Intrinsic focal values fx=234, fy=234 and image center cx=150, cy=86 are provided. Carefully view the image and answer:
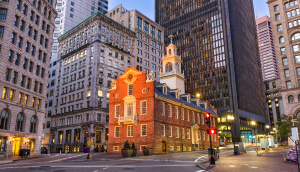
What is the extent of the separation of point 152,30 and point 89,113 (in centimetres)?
4735

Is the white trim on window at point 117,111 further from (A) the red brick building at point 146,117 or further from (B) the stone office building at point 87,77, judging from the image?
(B) the stone office building at point 87,77

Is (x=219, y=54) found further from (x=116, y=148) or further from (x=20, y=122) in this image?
(x=20, y=122)

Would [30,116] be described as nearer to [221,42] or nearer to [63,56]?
[63,56]

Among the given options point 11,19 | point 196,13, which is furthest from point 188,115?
point 196,13

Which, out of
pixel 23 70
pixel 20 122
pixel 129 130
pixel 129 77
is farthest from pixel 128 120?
pixel 23 70

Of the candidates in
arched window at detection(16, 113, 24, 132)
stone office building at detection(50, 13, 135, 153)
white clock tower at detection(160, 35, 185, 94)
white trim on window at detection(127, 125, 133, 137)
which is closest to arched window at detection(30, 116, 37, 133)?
arched window at detection(16, 113, 24, 132)

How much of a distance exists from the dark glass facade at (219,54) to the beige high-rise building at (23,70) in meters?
86.8

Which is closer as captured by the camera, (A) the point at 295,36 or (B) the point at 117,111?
(B) the point at 117,111

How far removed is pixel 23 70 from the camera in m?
43.7

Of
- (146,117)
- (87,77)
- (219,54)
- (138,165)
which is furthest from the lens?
(219,54)

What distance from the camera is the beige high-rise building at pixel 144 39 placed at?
87.6 meters

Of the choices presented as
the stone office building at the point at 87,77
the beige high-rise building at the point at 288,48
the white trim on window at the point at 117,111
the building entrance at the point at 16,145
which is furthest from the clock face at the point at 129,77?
the beige high-rise building at the point at 288,48

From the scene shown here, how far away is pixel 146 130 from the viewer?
4081 centimetres

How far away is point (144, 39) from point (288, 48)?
161 feet
